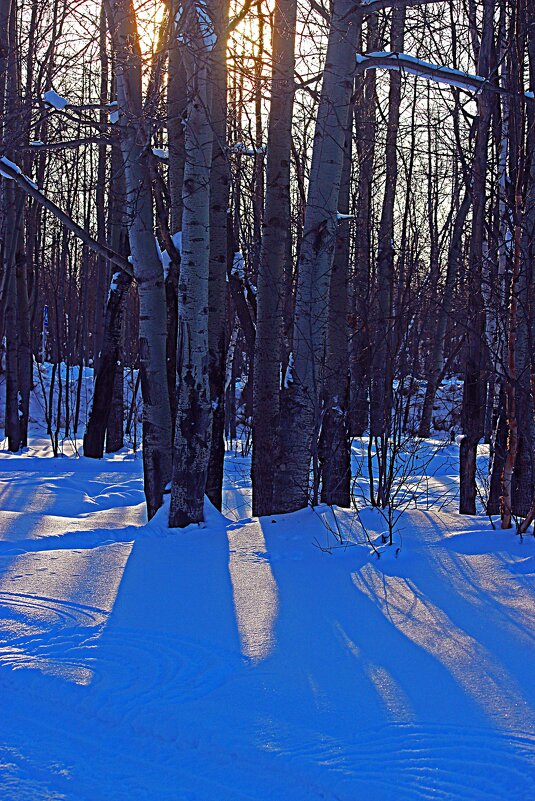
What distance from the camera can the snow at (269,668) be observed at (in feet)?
7.40

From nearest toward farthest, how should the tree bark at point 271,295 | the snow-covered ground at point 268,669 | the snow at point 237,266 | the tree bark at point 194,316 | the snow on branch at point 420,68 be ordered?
the snow-covered ground at point 268,669, the tree bark at point 194,316, the snow on branch at point 420,68, the tree bark at point 271,295, the snow at point 237,266

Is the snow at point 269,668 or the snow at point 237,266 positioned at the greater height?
the snow at point 237,266

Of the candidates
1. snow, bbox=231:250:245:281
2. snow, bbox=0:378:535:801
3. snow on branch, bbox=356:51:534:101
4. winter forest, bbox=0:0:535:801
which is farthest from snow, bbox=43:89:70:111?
snow, bbox=0:378:535:801

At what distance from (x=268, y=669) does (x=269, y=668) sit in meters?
0.01

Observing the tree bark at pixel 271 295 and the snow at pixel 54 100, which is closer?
the snow at pixel 54 100

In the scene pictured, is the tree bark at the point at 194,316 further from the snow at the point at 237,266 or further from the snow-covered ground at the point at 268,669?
the snow at the point at 237,266

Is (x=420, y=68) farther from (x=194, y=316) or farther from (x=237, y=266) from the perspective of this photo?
(x=237, y=266)

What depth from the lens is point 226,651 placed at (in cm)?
319

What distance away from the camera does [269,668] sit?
3.01 m

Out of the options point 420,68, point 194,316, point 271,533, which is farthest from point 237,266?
point 271,533

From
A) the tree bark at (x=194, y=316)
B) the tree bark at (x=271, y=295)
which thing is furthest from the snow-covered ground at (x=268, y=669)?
the tree bark at (x=271, y=295)

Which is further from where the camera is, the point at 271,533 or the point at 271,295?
the point at 271,295

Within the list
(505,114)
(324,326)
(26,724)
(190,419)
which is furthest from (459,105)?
(26,724)

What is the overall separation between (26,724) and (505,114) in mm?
6407
